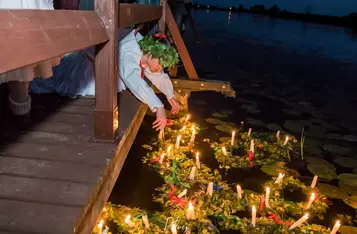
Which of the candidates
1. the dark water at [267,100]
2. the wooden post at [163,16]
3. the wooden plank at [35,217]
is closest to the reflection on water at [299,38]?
the dark water at [267,100]

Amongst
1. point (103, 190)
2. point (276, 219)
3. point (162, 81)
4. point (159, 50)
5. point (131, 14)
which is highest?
point (131, 14)

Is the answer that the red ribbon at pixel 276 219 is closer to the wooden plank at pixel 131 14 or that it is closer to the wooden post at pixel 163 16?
the wooden plank at pixel 131 14

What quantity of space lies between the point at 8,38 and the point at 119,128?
184 centimetres

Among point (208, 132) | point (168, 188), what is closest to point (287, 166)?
point (208, 132)

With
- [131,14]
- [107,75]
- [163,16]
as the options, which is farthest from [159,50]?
[163,16]

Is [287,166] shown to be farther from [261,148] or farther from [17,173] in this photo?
[17,173]

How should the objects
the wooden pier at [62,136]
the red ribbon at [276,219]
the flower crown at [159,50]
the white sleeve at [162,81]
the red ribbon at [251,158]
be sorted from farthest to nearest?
the red ribbon at [251,158]
the white sleeve at [162,81]
the flower crown at [159,50]
the red ribbon at [276,219]
the wooden pier at [62,136]

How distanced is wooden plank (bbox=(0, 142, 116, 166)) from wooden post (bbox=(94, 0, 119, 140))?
0.56 feet

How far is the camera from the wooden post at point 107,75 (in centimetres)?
229

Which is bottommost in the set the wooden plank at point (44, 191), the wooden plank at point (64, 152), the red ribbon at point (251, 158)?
the red ribbon at point (251, 158)

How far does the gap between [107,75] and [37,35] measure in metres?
1.18

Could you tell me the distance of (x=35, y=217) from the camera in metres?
1.68

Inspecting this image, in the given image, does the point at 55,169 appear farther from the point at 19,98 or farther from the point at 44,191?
the point at 19,98

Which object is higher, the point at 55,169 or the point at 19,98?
the point at 19,98
